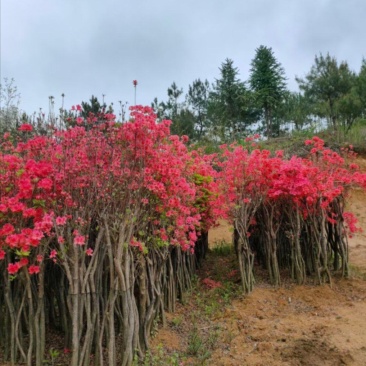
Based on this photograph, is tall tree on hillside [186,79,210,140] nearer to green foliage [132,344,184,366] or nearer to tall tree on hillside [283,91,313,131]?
tall tree on hillside [283,91,313,131]

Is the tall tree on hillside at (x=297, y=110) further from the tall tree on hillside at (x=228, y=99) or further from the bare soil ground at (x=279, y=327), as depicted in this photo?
the bare soil ground at (x=279, y=327)

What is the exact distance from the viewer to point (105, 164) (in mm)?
3617

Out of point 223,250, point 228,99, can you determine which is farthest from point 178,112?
point 223,250

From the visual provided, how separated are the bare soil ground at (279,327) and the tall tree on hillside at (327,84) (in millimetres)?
12702

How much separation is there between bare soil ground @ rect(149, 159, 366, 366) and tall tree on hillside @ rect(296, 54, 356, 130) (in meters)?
12.7

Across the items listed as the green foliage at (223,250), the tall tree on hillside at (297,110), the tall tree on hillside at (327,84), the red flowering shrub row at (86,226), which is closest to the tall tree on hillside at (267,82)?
the tall tree on hillside at (297,110)

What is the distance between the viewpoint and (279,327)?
4.45m

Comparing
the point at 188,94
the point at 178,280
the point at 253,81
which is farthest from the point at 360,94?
the point at 178,280

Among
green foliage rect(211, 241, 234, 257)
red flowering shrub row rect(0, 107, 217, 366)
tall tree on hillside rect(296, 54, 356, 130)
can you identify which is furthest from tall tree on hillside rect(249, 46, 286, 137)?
red flowering shrub row rect(0, 107, 217, 366)

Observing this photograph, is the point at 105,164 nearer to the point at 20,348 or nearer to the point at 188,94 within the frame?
the point at 20,348

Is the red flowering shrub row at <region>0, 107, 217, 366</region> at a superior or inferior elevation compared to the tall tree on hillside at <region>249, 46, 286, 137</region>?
inferior

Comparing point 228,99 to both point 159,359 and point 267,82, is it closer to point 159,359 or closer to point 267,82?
point 267,82

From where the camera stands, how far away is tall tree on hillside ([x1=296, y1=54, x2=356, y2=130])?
17.6 m

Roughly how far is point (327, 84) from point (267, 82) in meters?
6.82
